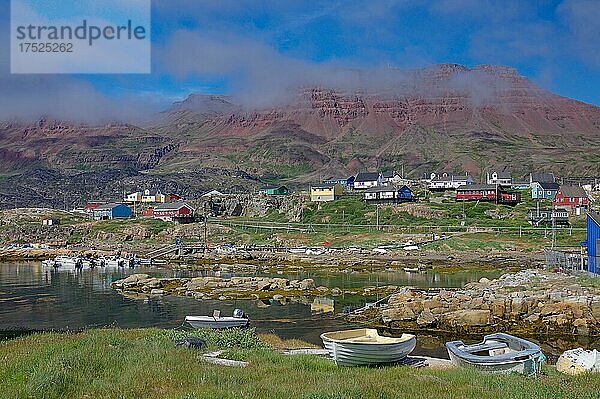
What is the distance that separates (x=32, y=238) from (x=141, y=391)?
10377cm

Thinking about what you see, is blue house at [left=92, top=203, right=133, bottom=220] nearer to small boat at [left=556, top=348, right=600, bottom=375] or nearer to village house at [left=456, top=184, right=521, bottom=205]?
village house at [left=456, top=184, right=521, bottom=205]

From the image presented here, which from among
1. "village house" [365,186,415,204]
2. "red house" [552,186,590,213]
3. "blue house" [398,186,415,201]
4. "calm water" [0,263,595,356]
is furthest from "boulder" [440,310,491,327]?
"blue house" [398,186,415,201]

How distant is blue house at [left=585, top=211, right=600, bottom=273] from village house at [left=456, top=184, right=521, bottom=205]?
6382 centimetres

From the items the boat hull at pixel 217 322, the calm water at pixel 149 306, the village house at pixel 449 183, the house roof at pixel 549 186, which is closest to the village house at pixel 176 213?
the village house at pixel 449 183

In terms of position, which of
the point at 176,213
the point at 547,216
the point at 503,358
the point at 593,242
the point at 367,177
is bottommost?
the point at 503,358

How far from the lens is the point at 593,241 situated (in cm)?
Answer: 4016

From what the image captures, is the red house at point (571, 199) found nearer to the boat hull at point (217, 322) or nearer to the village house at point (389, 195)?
Answer: the village house at point (389, 195)

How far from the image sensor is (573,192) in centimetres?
9681

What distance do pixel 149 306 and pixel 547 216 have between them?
6293 cm

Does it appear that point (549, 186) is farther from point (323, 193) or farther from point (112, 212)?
point (112, 212)

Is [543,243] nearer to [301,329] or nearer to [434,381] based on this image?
[301,329]

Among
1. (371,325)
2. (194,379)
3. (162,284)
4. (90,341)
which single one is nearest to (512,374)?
(194,379)

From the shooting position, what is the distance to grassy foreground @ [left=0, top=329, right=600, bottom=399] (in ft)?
37.2

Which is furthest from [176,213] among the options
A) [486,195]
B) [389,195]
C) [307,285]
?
[307,285]
